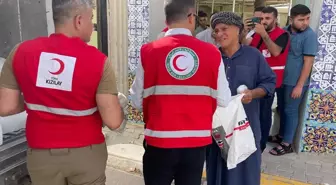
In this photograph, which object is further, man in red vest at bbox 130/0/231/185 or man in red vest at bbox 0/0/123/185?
man in red vest at bbox 130/0/231/185

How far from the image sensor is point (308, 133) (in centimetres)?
359

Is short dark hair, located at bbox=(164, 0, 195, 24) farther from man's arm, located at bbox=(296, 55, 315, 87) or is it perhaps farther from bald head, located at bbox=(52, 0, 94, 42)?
man's arm, located at bbox=(296, 55, 315, 87)

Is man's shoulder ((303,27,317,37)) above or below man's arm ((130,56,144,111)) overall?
above

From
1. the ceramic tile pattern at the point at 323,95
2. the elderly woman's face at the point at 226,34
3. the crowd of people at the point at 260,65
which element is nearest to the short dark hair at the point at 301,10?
the crowd of people at the point at 260,65

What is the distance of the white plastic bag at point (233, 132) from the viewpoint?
2.07 m

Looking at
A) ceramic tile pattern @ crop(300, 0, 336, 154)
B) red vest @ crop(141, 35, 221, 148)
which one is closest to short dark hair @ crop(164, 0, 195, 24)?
red vest @ crop(141, 35, 221, 148)

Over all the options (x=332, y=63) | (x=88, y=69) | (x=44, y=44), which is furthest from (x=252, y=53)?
(x=332, y=63)

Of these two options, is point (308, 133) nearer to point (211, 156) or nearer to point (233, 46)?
point (211, 156)

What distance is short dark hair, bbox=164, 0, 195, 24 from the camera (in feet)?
5.42

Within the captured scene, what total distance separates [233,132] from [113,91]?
100 centimetres

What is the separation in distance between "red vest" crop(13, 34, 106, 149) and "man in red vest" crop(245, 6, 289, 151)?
2.14 metres

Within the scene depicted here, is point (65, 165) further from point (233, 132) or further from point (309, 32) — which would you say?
point (309, 32)

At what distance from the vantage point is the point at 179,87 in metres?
1.64

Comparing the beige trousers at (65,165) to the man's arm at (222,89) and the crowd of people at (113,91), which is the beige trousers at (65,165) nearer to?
the crowd of people at (113,91)
